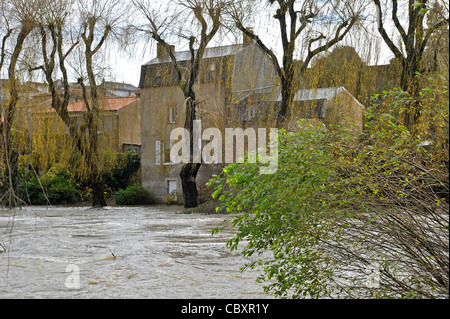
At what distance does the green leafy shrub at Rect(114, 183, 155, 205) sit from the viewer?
89.5ft

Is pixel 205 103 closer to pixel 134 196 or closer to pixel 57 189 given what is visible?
pixel 134 196

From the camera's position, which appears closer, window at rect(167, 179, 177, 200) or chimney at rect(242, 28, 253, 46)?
chimney at rect(242, 28, 253, 46)

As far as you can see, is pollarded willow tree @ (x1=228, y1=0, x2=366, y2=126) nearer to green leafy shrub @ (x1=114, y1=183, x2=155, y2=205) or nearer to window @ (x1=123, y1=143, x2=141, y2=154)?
green leafy shrub @ (x1=114, y1=183, x2=155, y2=205)

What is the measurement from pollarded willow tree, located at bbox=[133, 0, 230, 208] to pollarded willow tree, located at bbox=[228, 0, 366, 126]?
1137 millimetres

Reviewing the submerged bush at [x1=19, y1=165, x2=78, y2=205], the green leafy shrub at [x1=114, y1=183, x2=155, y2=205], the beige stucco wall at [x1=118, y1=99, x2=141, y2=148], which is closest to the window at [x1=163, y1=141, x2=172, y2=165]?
the green leafy shrub at [x1=114, y1=183, x2=155, y2=205]

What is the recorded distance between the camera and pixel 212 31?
687 inches

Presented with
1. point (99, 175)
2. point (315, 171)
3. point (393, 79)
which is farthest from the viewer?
point (99, 175)

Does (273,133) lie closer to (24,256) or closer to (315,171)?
(315,171)

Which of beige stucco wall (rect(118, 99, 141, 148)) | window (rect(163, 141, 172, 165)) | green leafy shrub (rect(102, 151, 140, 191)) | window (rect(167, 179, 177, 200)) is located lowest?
window (rect(167, 179, 177, 200))

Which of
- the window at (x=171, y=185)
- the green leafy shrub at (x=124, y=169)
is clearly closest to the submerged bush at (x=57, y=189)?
the green leafy shrub at (x=124, y=169)

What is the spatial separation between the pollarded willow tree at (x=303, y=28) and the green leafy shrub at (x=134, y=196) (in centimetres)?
1316

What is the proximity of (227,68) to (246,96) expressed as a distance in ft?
3.98

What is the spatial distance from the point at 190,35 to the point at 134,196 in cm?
1114
